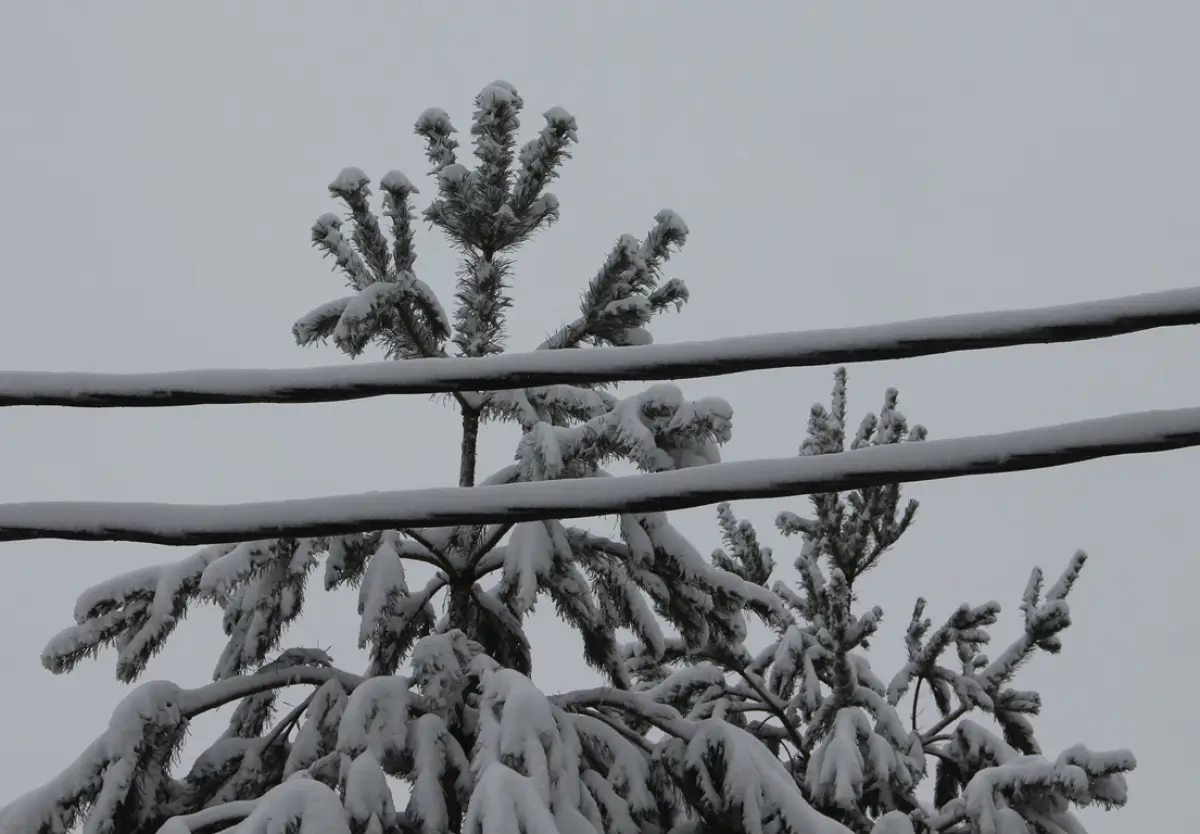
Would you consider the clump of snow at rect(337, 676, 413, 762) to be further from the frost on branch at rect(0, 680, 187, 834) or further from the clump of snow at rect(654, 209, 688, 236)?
the clump of snow at rect(654, 209, 688, 236)

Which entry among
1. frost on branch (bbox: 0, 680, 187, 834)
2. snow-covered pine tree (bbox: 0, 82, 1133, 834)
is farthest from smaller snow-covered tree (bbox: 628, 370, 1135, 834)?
frost on branch (bbox: 0, 680, 187, 834)

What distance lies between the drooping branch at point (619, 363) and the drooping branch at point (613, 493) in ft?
0.56

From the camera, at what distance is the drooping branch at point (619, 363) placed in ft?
7.08

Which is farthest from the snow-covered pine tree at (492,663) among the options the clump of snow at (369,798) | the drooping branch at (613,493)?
the drooping branch at (613,493)

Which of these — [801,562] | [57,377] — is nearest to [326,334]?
[57,377]

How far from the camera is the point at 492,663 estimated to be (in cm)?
416

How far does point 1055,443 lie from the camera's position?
210 centimetres

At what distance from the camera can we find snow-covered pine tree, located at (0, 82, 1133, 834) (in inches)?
154

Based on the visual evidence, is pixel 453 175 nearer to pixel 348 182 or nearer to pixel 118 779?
pixel 348 182

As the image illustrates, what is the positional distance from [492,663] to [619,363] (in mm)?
2149

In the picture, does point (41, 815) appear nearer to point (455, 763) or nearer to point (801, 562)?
point (455, 763)

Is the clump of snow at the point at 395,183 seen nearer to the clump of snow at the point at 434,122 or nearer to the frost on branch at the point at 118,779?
the clump of snow at the point at 434,122

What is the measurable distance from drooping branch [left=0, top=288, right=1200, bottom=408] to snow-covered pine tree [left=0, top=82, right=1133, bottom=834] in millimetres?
1440

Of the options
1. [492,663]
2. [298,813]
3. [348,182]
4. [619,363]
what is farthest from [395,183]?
[619,363]
